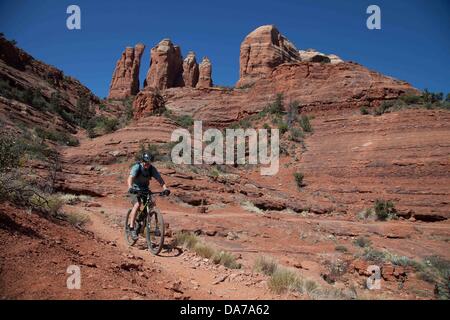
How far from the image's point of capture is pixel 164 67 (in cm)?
7400

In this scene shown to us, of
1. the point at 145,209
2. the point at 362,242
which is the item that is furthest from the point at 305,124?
the point at 145,209

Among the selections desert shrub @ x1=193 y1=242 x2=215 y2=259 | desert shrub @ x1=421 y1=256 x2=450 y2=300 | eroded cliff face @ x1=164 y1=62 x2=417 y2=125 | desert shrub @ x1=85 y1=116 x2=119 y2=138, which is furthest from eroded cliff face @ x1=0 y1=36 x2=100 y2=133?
desert shrub @ x1=421 y1=256 x2=450 y2=300

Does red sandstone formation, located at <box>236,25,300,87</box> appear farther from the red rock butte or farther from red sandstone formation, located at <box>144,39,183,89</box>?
red sandstone formation, located at <box>144,39,183,89</box>

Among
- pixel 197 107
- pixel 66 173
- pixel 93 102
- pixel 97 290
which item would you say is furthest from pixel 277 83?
pixel 97 290

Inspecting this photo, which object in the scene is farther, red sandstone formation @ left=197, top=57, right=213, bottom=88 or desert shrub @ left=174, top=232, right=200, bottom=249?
red sandstone formation @ left=197, top=57, right=213, bottom=88

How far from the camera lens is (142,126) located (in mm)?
27875

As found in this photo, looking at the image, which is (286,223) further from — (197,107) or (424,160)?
(197,107)

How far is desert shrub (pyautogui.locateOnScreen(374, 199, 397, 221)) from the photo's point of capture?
1952cm

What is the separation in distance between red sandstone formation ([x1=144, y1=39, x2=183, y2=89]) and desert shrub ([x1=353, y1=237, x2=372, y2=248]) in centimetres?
6531

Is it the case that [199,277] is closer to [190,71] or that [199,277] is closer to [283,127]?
[283,127]

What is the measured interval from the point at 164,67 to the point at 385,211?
207 ft

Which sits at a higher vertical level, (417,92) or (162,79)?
(162,79)
